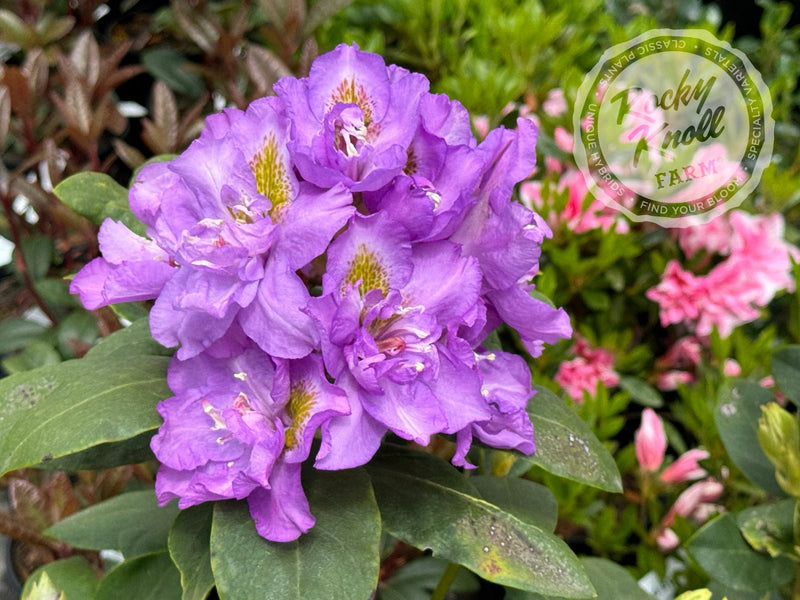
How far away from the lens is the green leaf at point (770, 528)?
0.86 metres

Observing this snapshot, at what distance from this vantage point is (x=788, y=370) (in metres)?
0.97

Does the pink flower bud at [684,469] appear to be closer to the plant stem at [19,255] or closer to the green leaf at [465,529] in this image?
the green leaf at [465,529]

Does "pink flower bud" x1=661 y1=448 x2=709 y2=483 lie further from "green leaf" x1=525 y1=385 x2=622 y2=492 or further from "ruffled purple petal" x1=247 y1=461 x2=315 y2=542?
"ruffled purple petal" x1=247 y1=461 x2=315 y2=542

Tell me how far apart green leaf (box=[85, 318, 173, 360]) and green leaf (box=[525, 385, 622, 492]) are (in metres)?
0.36

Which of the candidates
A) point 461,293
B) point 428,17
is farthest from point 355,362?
point 428,17

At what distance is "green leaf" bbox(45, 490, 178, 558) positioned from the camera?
29.8 inches

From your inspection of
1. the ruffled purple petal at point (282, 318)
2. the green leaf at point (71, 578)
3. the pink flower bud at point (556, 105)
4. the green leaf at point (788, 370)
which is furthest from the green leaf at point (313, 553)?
the pink flower bud at point (556, 105)

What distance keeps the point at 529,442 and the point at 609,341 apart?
843 millimetres

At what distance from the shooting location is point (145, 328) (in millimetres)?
706

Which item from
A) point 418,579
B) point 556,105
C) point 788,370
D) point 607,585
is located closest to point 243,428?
point 607,585

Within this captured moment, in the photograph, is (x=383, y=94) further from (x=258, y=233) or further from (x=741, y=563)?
(x=741, y=563)

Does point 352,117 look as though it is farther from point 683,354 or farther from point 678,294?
point 683,354

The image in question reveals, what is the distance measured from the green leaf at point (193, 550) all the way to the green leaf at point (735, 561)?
596 millimetres

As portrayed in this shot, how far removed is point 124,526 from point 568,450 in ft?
1.70
